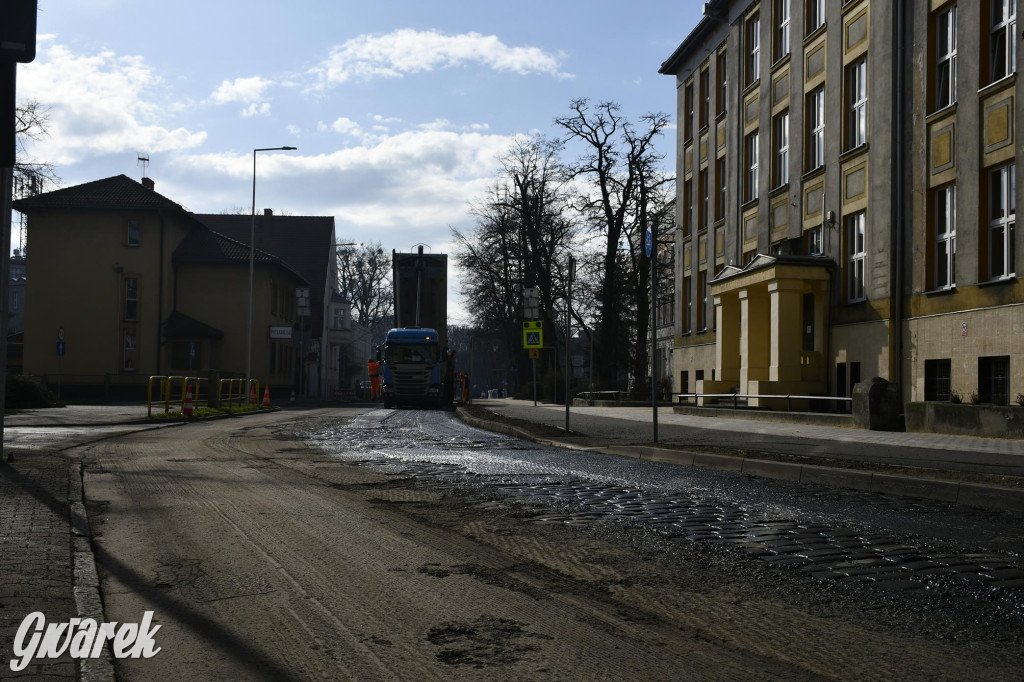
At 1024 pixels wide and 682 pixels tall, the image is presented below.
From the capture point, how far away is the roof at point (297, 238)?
253ft

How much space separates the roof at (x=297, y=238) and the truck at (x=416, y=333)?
3597cm

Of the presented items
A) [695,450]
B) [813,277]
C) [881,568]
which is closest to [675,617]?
[881,568]

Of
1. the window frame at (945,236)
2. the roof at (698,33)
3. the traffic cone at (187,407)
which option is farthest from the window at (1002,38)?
the traffic cone at (187,407)

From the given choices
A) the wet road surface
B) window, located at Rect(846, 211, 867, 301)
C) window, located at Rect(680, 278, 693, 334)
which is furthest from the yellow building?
the wet road surface

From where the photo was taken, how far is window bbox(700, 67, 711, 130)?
37781 mm

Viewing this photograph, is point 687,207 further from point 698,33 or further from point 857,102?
point 857,102

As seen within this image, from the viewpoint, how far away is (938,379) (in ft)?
73.5

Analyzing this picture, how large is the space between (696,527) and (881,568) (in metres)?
1.87

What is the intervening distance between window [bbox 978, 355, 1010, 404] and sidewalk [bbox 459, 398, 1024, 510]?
296 centimetres

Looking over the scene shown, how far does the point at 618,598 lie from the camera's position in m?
5.36

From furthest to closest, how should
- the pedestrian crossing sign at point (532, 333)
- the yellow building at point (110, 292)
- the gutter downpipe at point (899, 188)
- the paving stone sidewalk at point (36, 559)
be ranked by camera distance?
1. the yellow building at point (110, 292)
2. the pedestrian crossing sign at point (532, 333)
3. the gutter downpipe at point (899, 188)
4. the paving stone sidewalk at point (36, 559)

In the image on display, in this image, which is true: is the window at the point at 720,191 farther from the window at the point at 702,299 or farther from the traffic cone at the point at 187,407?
the traffic cone at the point at 187,407

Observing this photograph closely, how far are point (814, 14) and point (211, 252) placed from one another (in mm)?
37970

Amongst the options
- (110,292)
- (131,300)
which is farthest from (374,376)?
(110,292)
